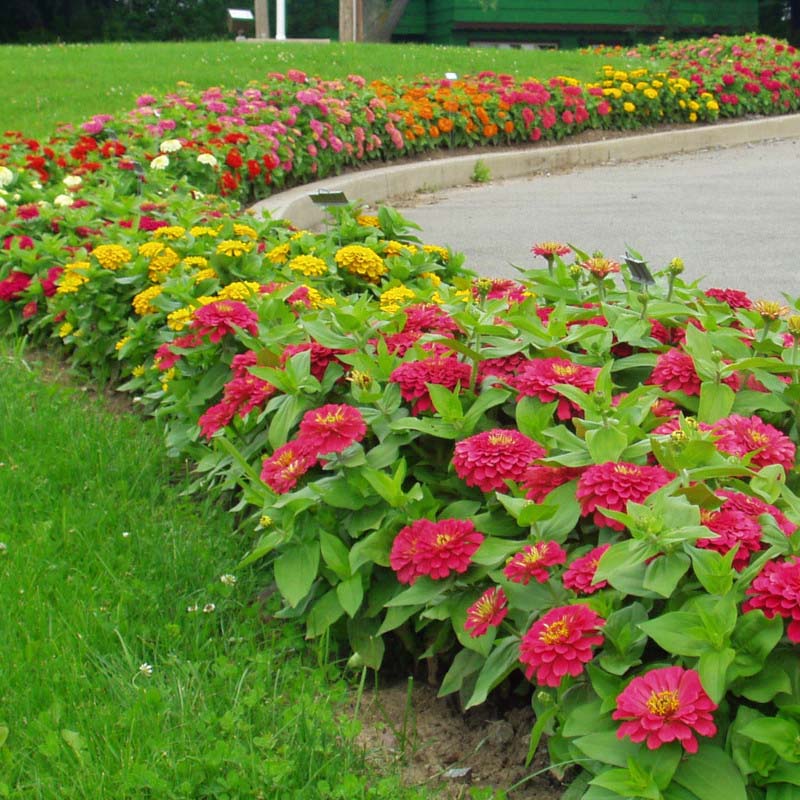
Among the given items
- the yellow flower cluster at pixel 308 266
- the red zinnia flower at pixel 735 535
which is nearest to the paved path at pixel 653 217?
the yellow flower cluster at pixel 308 266

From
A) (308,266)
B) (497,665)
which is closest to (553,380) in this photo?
(497,665)

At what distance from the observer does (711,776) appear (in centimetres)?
163

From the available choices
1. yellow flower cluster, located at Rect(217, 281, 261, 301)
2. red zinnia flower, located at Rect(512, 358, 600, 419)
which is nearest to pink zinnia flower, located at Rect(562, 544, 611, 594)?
red zinnia flower, located at Rect(512, 358, 600, 419)

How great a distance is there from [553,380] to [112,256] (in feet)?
7.26

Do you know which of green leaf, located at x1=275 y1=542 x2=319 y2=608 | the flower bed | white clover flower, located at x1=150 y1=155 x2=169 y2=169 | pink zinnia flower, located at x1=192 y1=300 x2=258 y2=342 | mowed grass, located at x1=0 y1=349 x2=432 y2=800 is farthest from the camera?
white clover flower, located at x1=150 y1=155 x2=169 y2=169

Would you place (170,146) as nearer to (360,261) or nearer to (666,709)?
(360,261)

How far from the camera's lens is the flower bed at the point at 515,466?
67.4 inches

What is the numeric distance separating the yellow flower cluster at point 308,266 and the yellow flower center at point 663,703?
2383 millimetres

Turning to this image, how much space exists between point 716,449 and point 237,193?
188 inches

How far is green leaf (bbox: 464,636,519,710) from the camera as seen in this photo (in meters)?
1.96

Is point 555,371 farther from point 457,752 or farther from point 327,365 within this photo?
point 457,752

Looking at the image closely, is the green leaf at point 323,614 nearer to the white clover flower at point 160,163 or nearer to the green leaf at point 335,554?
the green leaf at point 335,554

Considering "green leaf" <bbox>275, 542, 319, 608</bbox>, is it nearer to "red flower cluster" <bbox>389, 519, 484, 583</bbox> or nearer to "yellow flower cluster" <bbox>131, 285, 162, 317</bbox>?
"red flower cluster" <bbox>389, 519, 484, 583</bbox>

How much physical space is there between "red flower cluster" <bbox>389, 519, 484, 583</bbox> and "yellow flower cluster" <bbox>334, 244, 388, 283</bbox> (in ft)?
6.10
